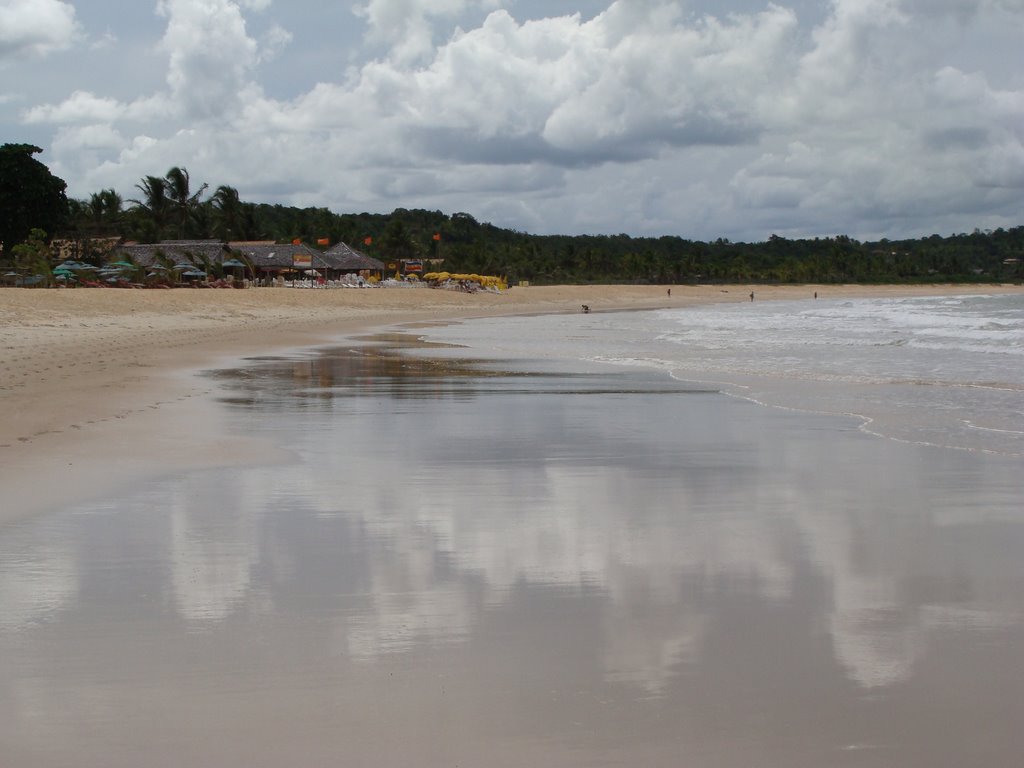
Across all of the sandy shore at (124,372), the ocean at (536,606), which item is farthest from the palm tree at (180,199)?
the ocean at (536,606)

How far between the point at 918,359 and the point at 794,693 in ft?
69.0

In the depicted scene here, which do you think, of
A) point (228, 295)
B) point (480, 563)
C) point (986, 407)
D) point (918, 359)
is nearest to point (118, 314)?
point (228, 295)

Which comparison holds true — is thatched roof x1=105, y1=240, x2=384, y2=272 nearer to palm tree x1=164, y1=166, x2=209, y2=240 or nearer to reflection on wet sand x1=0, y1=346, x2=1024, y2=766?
palm tree x1=164, y1=166, x2=209, y2=240

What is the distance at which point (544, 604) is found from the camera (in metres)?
5.30

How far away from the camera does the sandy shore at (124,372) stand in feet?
31.0

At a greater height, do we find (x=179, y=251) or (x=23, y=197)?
(x=23, y=197)

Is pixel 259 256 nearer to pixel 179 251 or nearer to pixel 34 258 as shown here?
pixel 179 251

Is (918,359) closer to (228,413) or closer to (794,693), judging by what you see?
(228,413)

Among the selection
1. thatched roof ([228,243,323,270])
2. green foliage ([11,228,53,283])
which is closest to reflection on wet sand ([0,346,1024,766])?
green foliage ([11,228,53,283])

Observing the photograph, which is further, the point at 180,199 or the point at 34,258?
the point at 180,199

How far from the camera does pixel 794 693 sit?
418cm

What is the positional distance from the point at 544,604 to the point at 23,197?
76489mm

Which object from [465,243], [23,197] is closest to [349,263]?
[23,197]

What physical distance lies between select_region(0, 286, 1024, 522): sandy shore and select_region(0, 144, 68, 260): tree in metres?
23.3
